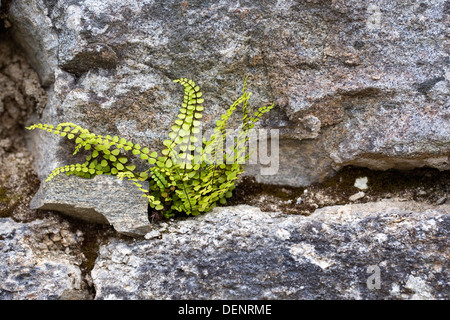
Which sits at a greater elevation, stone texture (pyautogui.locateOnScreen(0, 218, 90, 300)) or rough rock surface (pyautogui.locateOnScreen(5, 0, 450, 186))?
rough rock surface (pyautogui.locateOnScreen(5, 0, 450, 186))

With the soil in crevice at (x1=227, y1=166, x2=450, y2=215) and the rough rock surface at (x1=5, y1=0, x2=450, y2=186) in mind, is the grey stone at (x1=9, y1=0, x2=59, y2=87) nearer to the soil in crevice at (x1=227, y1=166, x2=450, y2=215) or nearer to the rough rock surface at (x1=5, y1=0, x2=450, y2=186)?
the rough rock surface at (x1=5, y1=0, x2=450, y2=186)

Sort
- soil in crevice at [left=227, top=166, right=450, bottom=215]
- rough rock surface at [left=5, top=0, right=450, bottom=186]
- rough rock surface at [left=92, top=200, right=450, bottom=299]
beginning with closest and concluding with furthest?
rough rock surface at [left=92, top=200, right=450, bottom=299] → rough rock surface at [left=5, top=0, right=450, bottom=186] → soil in crevice at [left=227, top=166, right=450, bottom=215]

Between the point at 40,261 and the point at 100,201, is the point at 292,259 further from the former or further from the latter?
the point at 40,261

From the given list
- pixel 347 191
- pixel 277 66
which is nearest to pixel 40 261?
pixel 277 66

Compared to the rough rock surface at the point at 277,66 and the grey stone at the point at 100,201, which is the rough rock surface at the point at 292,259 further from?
the rough rock surface at the point at 277,66

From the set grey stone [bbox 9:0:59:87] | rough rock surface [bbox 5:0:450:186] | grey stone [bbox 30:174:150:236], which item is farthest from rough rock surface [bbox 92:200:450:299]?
grey stone [bbox 9:0:59:87]
